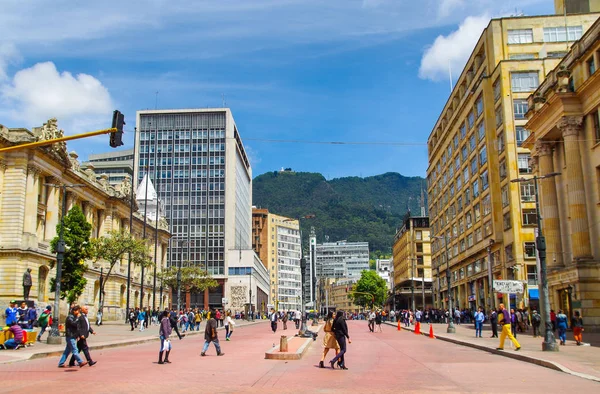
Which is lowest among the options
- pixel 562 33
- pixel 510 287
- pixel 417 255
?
pixel 510 287

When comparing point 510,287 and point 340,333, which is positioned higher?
point 510,287

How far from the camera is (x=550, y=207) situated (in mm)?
42000

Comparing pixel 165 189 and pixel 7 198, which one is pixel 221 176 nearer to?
pixel 165 189

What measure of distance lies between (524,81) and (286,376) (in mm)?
47377

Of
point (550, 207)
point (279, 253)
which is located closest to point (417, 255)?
point (550, 207)

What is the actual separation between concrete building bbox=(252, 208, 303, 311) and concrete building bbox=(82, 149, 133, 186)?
45011 millimetres

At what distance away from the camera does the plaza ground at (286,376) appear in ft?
41.4

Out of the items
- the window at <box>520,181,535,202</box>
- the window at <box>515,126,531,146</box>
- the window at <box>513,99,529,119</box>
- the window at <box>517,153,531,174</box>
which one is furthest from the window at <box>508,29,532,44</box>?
the window at <box>520,181,535,202</box>

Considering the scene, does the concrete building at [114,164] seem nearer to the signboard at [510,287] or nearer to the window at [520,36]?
the window at [520,36]

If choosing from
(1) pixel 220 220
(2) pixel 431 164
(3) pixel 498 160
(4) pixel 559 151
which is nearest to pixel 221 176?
(1) pixel 220 220

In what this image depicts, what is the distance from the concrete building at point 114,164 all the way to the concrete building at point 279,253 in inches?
1772

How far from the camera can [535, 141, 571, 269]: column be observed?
1626 inches

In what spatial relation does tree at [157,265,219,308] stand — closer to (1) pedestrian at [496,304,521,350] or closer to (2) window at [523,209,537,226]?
(2) window at [523,209,537,226]

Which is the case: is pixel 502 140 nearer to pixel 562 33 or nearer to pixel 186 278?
pixel 562 33
